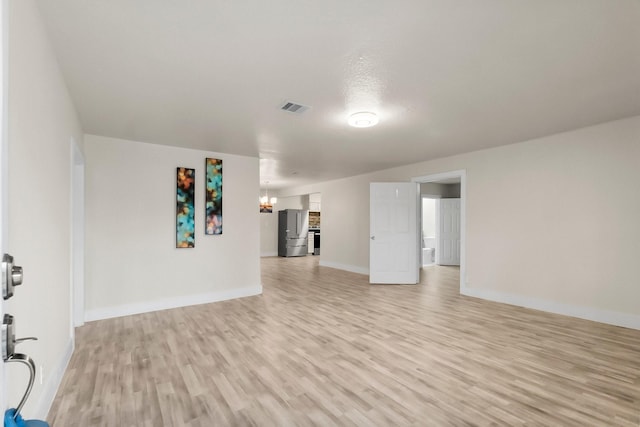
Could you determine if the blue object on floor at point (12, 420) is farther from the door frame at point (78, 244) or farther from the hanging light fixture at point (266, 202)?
the hanging light fixture at point (266, 202)

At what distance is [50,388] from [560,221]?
562 centimetres

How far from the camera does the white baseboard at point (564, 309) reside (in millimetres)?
3785

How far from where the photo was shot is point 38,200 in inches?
72.8

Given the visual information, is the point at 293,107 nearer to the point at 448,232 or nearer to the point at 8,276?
the point at 8,276

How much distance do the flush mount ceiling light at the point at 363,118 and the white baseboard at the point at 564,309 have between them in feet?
11.3

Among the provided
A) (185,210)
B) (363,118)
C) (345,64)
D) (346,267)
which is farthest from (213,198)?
(346,267)

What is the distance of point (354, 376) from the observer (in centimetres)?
262

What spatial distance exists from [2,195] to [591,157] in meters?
5.36

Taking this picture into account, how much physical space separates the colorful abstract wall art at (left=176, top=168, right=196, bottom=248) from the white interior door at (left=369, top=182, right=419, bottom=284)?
3.43 m

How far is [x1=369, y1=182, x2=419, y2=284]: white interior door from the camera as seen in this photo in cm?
647

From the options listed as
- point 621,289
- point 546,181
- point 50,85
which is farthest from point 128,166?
point 621,289

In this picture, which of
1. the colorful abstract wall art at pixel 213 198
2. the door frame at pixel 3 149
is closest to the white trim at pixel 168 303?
the colorful abstract wall art at pixel 213 198

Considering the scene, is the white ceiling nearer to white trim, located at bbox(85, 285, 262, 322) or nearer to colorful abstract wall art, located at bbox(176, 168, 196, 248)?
colorful abstract wall art, located at bbox(176, 168, 196, 248)

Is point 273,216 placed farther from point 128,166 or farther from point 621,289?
point 621,289
